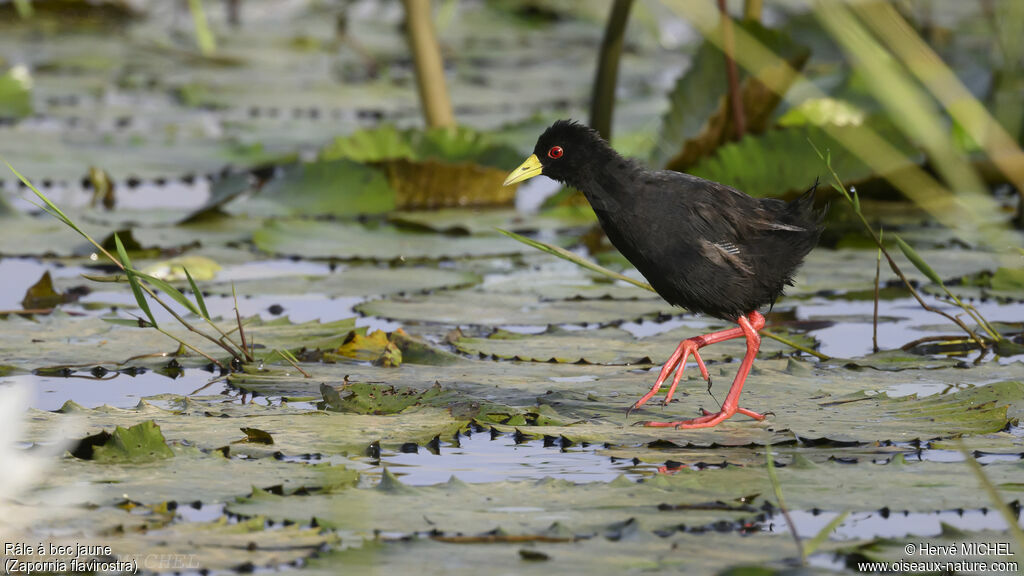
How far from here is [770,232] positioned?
3.13 meters

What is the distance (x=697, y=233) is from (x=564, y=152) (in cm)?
44

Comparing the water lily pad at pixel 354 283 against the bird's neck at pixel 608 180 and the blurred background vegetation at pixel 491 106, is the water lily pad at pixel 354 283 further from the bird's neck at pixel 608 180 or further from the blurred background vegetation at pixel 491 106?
the bird's neck at pixel 608 180

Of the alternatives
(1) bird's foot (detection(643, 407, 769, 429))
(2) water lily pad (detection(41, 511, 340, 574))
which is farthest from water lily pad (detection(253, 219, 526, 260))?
(2) water lily pad (detection(41, 511, 340, 574))

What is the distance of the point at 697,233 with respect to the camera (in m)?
3.03

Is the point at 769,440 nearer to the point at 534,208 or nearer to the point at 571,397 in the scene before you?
the point at 571,397

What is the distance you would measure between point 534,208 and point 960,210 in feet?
5.75

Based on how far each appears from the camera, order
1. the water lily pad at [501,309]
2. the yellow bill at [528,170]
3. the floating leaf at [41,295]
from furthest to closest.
Result: the floating leaf at [41,295] → the water lily pad at [501,309] → the yellow bill at [528,170]

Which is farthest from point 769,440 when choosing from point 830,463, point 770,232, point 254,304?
point 254,304

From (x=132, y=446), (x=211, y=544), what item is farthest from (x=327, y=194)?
(x=211, y=544)

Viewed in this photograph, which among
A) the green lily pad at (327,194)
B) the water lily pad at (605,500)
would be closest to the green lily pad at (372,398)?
the water lily pad at (605,500)

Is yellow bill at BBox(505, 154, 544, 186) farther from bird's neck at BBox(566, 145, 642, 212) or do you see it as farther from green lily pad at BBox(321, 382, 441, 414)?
green lily pad at BBox(321, 382, 441, 414)

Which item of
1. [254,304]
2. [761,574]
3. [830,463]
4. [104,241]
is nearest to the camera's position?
[761,574]

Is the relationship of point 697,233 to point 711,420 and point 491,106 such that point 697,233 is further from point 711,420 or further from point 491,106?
point 491,106

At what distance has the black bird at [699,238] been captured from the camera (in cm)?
301
